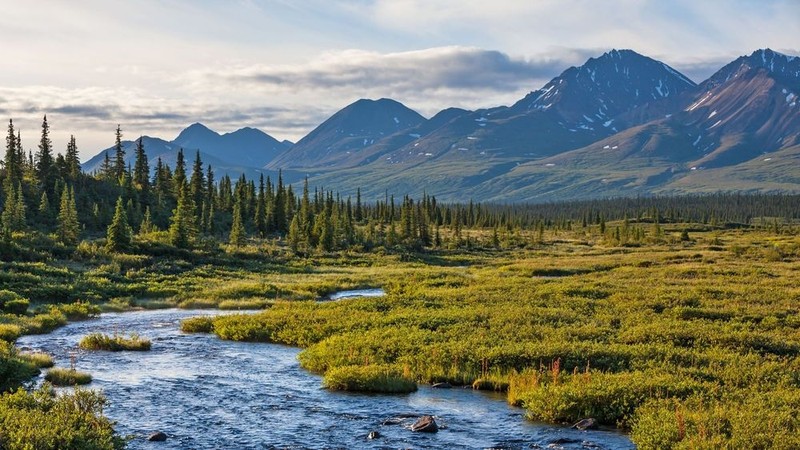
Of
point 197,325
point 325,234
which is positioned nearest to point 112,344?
point 197,325

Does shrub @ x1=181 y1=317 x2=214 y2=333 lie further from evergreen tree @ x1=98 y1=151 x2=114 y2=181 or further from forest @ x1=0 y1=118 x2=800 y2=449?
evergreen tree @ x1=98 y1=151 x2=114 y2=181

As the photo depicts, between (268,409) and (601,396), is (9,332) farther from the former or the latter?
(601,396)

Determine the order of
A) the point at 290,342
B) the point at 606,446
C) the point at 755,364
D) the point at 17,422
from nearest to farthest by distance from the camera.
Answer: the point at 17,422 → the point at 606,446 → the point at 755,364 → the point at 290,342

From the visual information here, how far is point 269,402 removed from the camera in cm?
2353

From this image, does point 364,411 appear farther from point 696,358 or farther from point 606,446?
point 696,358

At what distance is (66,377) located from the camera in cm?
2488

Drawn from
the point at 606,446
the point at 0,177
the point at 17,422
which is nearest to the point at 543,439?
the point at 606,446

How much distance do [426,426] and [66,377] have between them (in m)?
13.6

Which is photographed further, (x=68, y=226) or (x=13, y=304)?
(x=68, y=226)

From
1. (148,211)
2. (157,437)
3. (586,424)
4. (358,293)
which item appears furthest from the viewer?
(148,211)

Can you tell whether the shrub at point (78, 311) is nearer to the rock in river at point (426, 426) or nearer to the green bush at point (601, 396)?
the rock in river at point (426, 426)

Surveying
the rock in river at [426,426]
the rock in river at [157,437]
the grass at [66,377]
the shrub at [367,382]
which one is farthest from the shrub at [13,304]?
the rock in river at [426,426]

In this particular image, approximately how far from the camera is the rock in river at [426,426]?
66.2 feet

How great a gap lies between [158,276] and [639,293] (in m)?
41.3
